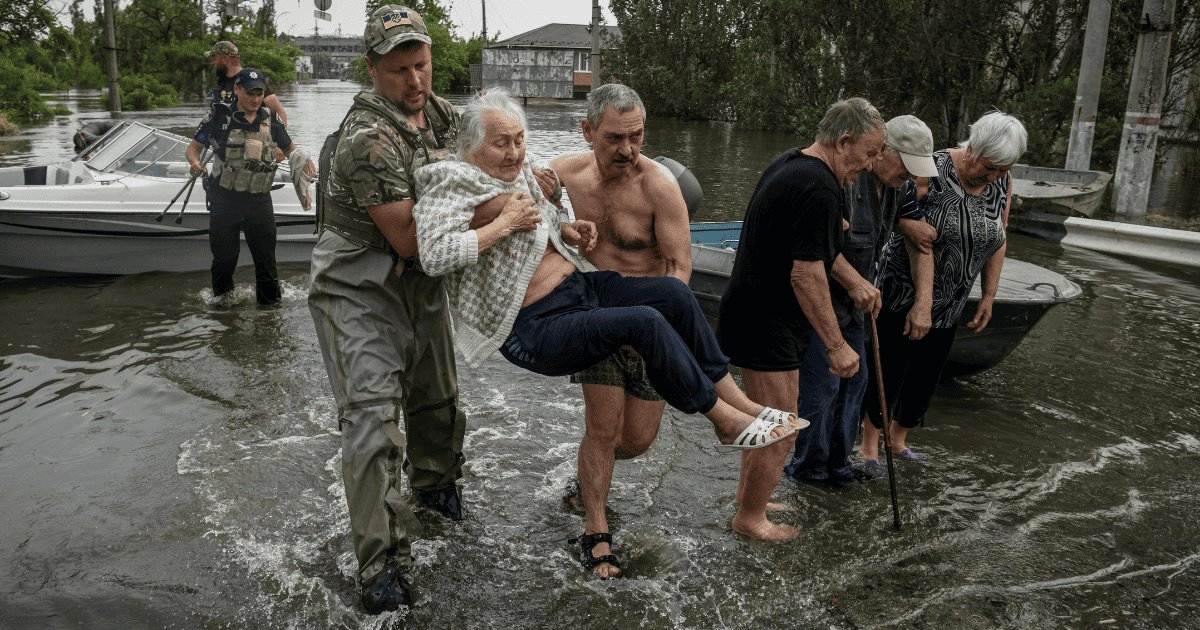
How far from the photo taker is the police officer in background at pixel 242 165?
25.5ft

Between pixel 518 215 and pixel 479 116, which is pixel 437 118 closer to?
pixel 479 116

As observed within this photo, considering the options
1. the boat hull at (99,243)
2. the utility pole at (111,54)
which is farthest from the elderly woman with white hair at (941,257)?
the utility pole at (111,54)

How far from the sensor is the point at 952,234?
4.74m

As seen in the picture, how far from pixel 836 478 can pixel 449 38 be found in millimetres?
77673

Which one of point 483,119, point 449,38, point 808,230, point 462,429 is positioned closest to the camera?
point 483,119

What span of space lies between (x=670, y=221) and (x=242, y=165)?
17.4 feet

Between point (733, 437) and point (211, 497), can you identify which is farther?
point (211, 497)

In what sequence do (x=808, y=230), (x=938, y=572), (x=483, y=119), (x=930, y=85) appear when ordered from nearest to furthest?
(x=483, y=119)
(x=808, y=230)
(x=938, y=572)
(x=930, y=85)

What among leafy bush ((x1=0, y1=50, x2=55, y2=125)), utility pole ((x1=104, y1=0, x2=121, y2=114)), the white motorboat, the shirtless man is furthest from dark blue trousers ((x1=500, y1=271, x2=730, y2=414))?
leafy bush ((x1=0, y1=50, x2=55, y2=125))

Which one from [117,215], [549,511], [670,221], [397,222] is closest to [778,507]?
[549,511]

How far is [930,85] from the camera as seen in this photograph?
68.3ft

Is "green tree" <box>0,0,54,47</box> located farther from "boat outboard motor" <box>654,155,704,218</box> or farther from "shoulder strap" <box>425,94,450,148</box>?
"shoulder strap" <box>425,94,450,148</box>

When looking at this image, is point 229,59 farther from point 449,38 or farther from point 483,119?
point 449,38

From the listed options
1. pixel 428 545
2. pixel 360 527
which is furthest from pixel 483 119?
pixel 428 545
